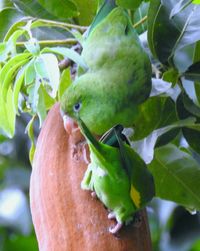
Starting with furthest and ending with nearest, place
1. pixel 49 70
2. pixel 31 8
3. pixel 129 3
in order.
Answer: pixel 31 8 → pixel 129 3 → pixel 49 70

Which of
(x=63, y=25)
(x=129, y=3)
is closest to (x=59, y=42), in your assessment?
(x=63, y=25)

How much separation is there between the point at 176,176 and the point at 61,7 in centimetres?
31

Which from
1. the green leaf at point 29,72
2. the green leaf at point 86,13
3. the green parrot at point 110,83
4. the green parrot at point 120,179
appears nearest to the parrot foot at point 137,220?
the green parrot at point 120,179

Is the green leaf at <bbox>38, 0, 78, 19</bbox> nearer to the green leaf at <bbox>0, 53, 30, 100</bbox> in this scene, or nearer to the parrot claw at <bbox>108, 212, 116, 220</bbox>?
the green leaf at <bbox>0, 53, 30, 100</bbox>

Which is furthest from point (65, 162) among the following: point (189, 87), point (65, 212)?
point (189, 87)

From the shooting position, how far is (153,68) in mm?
1104

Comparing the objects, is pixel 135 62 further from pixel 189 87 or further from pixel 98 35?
pixel 189 87

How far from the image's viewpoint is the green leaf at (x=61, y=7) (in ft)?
3.66

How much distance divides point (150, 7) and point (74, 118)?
217 mm

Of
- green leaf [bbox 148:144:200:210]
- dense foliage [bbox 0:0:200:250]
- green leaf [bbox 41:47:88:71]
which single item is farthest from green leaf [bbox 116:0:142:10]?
green leaf [bbox 148:144:200:210]

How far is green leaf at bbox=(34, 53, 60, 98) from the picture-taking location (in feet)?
3.01

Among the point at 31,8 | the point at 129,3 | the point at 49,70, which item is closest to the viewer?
the point at 49,70

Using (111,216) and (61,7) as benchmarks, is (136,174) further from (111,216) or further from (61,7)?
(61,7)

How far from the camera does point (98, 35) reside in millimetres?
991
